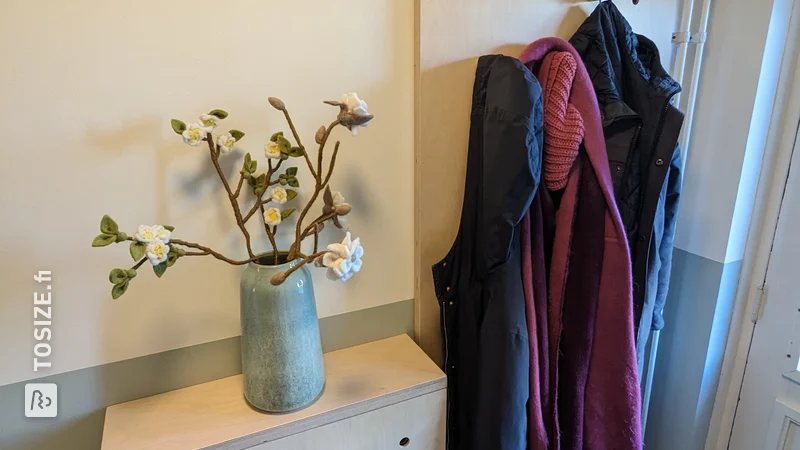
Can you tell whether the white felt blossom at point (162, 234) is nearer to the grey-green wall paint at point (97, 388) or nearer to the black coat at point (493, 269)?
the grey-green wall paint at point (97, 388)

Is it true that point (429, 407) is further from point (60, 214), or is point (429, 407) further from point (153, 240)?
point (60, 214)

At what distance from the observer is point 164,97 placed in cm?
89

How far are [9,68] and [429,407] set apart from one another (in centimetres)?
98

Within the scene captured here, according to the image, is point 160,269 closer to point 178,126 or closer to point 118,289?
point 118,289

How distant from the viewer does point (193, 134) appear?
2.77ft

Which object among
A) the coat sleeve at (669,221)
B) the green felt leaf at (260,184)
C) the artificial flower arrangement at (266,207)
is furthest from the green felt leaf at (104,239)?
the coat sleeve at (669,221)

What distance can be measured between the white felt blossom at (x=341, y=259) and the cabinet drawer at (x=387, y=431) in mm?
336

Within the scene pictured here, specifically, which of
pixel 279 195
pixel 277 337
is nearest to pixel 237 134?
pixel 279 195

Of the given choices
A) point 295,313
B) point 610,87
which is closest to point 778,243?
point 610,87

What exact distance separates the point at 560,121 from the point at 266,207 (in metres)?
0.65

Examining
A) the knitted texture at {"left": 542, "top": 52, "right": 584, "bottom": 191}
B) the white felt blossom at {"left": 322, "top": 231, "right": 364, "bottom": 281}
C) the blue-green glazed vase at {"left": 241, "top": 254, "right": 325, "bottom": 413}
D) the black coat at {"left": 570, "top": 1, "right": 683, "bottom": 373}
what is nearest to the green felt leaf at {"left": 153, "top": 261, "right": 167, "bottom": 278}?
the blue-green glazed vase at {"left": 241, "top": 254, "right": 325, "bottom": 413}

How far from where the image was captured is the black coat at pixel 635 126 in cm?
108

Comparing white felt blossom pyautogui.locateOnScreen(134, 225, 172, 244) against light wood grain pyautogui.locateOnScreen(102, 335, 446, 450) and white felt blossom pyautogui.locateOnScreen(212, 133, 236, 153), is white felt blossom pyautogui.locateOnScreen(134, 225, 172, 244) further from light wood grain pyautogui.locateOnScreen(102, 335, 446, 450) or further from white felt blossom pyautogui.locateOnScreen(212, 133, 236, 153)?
light wood grain pyautogui.locateOnScreen(102, 335, 446, 450)

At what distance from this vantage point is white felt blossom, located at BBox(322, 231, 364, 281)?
2.64 ft
